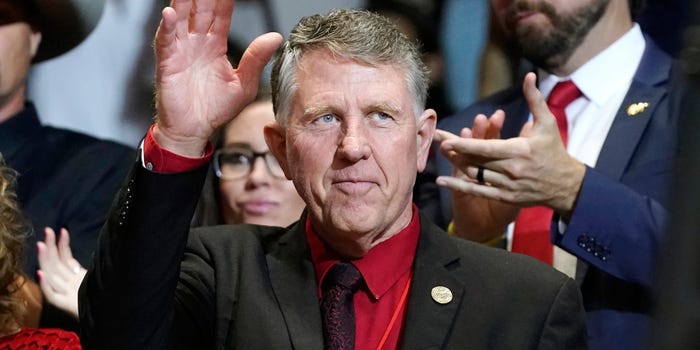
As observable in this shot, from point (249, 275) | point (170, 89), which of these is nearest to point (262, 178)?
point (249, 275)

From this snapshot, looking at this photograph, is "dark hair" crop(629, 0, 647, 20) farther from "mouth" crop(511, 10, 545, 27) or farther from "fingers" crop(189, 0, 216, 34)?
"fingers" crop(189, 0, 216, 34)

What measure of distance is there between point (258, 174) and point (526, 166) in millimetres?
983

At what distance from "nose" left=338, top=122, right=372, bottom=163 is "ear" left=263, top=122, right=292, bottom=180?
0.16 meters

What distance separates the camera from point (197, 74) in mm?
1756

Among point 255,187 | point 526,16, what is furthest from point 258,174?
point 526,16

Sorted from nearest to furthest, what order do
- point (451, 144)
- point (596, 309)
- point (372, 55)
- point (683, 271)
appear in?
point (683, 271)
point (372, 55)
point (451, 144)
point (596, 309)

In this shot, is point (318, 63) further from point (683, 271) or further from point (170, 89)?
point (683, 271)

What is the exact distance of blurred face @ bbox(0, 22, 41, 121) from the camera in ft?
10.5

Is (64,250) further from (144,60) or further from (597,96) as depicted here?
(597,96)

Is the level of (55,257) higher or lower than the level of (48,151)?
higher

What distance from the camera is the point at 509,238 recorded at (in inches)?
112

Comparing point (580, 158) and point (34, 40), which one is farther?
point (34, 40)

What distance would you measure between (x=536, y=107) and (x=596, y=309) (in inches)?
19.6

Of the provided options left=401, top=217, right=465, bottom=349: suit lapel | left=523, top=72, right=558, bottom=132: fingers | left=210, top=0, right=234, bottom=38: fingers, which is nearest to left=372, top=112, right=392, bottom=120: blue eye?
left=401, top=217, right=465, bottom=349: suit lapel
